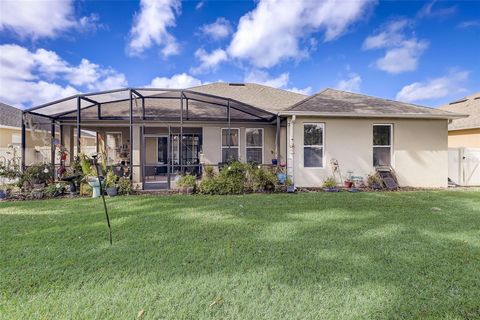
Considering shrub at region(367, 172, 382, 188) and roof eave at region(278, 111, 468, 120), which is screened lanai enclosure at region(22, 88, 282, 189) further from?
shrub at region(367, 172, 382, 188)

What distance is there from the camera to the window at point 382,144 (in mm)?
9211

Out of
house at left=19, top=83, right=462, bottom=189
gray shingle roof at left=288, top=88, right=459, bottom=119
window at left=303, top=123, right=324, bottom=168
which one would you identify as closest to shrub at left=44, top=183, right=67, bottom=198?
house at left=19, top=83, right=462, bottom=189

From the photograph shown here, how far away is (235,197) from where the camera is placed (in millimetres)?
7266

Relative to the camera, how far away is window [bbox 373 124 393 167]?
9.21 meters

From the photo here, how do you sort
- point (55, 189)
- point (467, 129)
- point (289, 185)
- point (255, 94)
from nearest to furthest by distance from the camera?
point (55, 189)
point (289, 185)
point (467, 129)
point (255, 94)

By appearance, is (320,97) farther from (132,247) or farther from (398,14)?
(132,247)

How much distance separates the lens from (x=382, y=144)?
923 centimetres

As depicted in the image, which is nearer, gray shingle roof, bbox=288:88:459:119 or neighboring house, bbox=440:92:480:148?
gray shingle roof, bbox=288:88:459:119

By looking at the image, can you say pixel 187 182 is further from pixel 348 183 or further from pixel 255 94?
pixel 255 94

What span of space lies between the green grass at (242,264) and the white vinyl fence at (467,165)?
16.9 ft

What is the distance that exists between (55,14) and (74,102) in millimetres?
4251

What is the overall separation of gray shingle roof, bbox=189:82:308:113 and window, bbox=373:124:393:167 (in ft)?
12.8

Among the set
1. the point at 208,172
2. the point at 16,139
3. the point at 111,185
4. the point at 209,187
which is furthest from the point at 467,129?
the point at 16,139

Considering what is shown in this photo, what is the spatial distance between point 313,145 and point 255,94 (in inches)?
207
